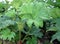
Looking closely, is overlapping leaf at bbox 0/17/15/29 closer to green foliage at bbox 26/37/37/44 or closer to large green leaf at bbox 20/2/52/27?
large green leaf at bbox 20/2/52/27

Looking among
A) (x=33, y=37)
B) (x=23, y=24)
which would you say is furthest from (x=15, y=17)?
(x=33, y=37)

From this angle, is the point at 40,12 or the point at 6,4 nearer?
the point at 40,12

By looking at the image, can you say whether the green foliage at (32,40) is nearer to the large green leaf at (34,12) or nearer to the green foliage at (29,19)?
the green foliage at (29,19)

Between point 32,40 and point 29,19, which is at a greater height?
point 29,19

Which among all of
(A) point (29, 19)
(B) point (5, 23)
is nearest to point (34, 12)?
(A) point (29, 19)

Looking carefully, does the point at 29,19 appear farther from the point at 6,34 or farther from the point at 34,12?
the point at 6,34

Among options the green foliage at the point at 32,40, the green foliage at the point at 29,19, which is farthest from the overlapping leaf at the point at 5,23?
the green foliage at the point at 32,40

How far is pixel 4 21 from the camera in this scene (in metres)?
1.21

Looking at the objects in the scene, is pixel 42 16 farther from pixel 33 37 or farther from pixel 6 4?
pixel 6 4

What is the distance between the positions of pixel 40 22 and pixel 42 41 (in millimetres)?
250

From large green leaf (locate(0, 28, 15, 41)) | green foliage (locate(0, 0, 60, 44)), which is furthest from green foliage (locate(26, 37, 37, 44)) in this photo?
large green leaf (locate(0, 28, 15, 41))

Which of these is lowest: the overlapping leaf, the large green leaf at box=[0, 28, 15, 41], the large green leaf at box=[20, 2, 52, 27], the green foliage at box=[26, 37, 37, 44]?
the green foliage at box=[26, 37, 37, 44]

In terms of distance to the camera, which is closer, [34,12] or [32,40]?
[34,12]

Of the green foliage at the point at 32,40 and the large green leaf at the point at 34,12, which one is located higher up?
the large green leaf at the point at 34,12
